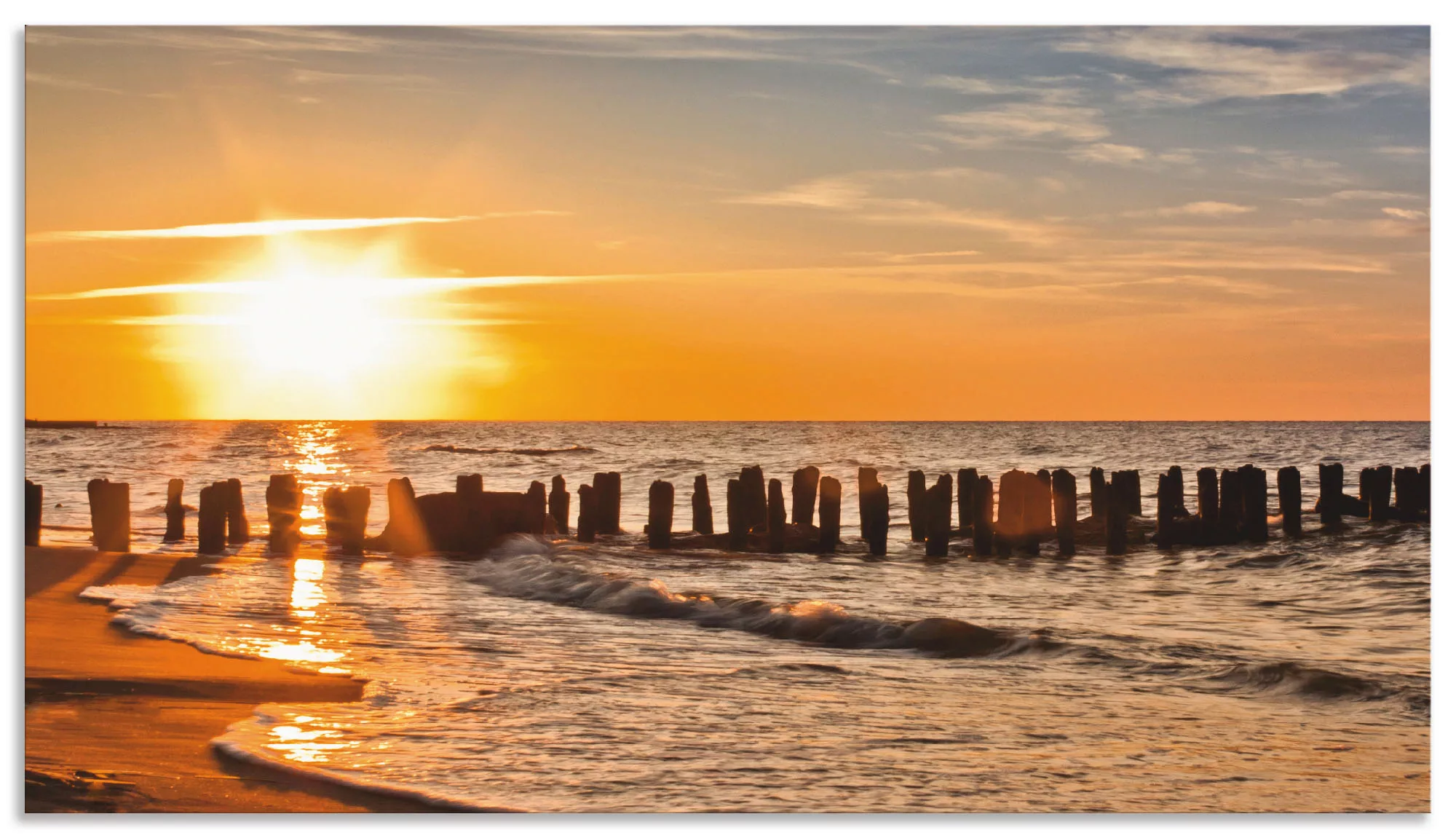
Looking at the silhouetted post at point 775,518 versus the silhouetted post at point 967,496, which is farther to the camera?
the silhouetted post at point 967,496

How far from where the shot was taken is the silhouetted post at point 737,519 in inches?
→ 669

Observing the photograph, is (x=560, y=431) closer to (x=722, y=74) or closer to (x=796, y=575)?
(x=796, y=575)

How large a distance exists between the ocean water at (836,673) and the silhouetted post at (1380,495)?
1522mm

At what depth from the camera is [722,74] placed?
7.54 meters

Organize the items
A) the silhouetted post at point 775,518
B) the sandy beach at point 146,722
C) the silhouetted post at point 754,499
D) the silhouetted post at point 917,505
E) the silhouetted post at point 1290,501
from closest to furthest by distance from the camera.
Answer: the sandy beach at point 146,722, the silhouetted post at point 1290,501, the silhouetted post at point 775,518, the silhouetted post at point 754,499, the silhouetted post at point 917,505

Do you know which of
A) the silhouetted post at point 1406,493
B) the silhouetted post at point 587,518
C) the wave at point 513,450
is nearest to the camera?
the silhouetted post at point 1406,493

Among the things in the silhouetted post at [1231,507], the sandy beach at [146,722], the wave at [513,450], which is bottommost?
the wave at [513,450]

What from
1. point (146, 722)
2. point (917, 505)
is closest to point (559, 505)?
point (917, 505)

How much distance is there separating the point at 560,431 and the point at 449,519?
239 ft

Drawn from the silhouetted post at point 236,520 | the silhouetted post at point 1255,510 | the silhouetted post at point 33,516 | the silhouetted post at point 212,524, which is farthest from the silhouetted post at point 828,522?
the silhouetted post at point 33,516

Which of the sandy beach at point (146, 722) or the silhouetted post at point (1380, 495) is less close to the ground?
the silhouetted post at point (1380, 495)

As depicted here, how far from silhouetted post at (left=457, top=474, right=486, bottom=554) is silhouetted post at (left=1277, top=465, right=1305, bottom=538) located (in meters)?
10.1

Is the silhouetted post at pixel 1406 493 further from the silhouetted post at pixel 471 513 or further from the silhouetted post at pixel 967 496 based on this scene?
the silhouetted post at pixel 471 513
